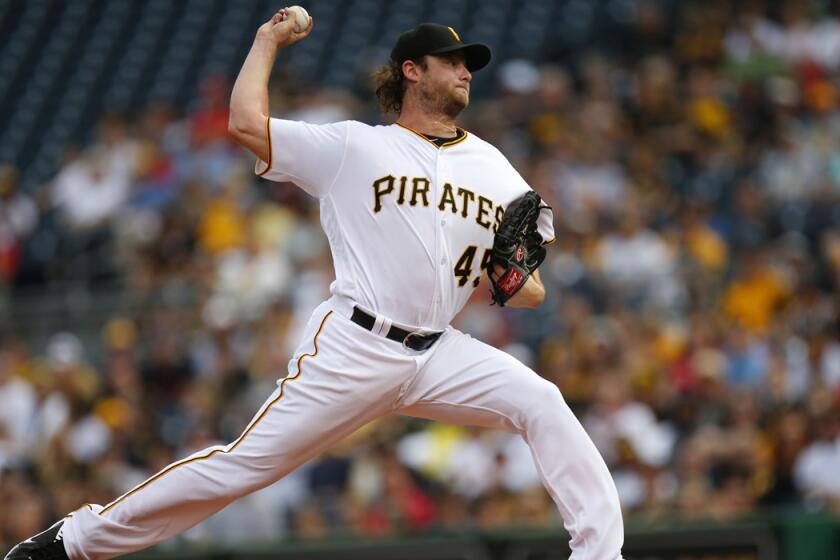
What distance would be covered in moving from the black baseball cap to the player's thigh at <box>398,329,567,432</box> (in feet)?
3.28

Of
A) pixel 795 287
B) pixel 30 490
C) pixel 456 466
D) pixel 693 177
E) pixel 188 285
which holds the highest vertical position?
pixel 693 177

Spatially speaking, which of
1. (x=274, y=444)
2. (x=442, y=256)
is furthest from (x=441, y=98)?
(x=274, y=444)

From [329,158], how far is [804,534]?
313 centimetres

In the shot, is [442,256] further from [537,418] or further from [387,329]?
[537,418]

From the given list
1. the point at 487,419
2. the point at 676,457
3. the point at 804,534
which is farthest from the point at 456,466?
the point at 487,419

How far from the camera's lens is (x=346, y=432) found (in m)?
4.84

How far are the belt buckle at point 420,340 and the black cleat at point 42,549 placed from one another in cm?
137

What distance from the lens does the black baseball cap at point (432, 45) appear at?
4.84m

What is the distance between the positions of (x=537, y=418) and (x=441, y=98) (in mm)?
1153

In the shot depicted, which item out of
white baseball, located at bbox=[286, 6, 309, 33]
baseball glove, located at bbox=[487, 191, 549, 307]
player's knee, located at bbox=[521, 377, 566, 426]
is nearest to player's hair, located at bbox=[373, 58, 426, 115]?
white baseball, located at bbox=[286, 6, 309, 33]

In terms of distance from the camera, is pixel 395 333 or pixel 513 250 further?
pixel 513 250

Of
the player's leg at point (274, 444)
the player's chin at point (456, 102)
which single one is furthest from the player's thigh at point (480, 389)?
the player's chin at point (456, 102)

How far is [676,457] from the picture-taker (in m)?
8.30

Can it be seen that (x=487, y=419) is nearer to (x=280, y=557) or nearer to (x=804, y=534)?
(x=804, y=534)
